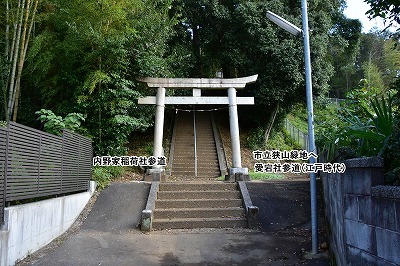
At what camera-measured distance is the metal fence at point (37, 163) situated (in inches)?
175

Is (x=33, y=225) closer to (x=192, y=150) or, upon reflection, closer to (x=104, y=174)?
(x=104, y=174)

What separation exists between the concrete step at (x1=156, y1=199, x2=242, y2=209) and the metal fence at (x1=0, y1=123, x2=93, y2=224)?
193cm

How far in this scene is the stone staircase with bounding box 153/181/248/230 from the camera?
23.0ft

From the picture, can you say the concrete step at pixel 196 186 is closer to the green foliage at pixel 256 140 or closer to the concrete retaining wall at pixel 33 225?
the concrete retaining wall at pixel 33 225

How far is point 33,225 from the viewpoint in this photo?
506 centimetres

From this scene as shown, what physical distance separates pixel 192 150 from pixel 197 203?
248 inches

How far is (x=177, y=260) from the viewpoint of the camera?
5.15 metres

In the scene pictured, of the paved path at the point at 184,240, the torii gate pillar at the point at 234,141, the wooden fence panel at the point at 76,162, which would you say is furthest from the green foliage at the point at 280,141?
the wooden fence panel at the point at 76,162

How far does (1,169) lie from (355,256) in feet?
13.8

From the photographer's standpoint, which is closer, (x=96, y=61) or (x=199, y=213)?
(x=199, y=213)

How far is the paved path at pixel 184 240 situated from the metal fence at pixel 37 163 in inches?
37.0

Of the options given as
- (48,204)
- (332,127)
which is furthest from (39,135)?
(332,127)

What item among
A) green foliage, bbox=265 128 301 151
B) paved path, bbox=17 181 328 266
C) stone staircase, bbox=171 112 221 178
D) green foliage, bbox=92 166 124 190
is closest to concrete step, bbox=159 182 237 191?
paved path, bbox=17 181 328 266

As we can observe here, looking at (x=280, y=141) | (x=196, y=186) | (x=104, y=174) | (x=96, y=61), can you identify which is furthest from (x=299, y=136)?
(x=96, y=61)
